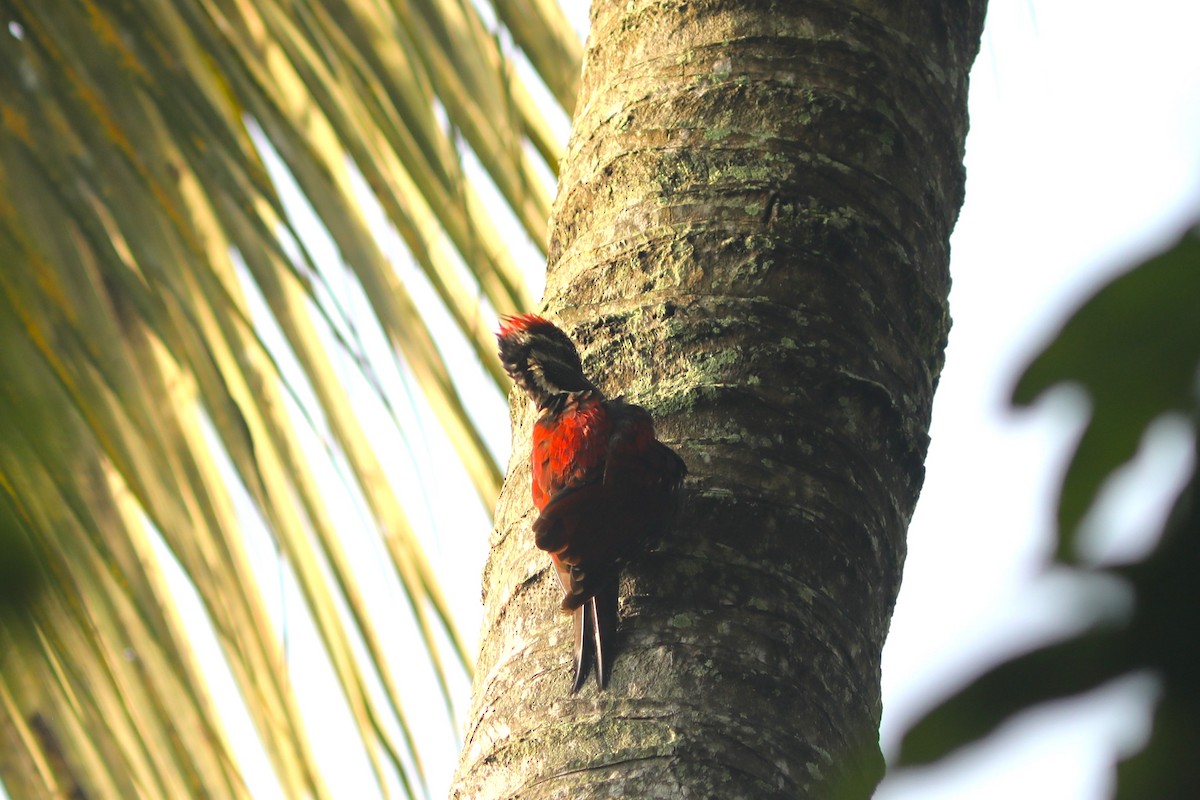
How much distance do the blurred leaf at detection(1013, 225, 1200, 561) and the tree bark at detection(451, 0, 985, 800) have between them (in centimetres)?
69

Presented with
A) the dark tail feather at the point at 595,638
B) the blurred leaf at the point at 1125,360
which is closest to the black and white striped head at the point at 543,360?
the dark tail feather at the point at 595,638

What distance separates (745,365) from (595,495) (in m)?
0.20

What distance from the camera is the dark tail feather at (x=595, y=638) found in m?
1.14

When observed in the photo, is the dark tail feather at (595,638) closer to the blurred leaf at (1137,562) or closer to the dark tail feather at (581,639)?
the dark tail feather at (581,639)

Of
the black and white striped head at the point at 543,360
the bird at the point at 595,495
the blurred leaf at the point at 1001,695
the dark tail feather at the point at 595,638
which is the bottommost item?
the blurred leaf at the point at 1001,695

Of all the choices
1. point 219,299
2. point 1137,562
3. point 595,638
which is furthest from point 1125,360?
point 219,299

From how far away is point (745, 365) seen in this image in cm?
129

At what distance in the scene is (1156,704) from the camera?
1.22ft

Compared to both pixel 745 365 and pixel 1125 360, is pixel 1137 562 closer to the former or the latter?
pixel 1125 360

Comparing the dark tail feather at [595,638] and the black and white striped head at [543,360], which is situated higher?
the black and white striped head at [543,360]

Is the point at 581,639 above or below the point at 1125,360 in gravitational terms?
above

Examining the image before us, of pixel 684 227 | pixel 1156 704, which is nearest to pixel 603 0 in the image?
pixel 684 227

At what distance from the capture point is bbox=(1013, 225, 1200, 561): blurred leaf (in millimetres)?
411

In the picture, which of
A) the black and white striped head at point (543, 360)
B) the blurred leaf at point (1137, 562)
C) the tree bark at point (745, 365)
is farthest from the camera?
the black and white striped head at point (543, 360)
